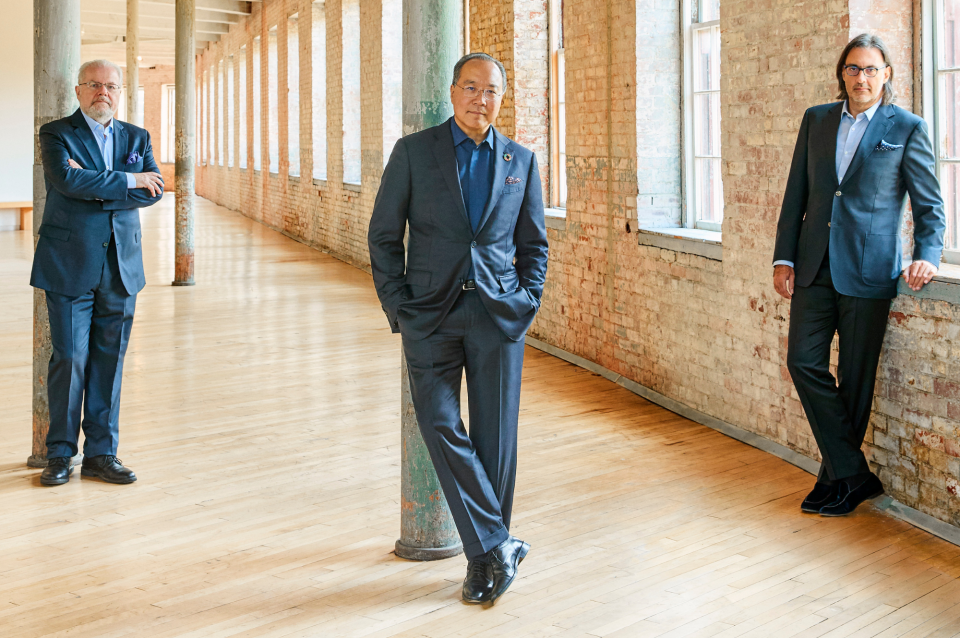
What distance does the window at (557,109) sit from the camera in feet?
26.3

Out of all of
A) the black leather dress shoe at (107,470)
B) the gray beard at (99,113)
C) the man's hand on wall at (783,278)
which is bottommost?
the black leather dress shoe at (107,470)

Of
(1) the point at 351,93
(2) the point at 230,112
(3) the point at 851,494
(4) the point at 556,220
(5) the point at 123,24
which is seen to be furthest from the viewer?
(2) the point at 230,112

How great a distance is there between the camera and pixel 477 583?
3244mm

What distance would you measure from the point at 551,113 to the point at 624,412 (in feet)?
10.6

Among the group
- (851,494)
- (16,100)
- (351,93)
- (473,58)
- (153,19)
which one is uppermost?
(153,19)

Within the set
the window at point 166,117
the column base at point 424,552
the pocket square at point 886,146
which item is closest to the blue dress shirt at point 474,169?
the column base at point 424,552

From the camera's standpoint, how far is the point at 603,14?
6.56 metres

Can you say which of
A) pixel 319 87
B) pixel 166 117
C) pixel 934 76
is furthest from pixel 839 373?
pixel 166 117

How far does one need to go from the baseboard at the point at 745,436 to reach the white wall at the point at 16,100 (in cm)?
1310

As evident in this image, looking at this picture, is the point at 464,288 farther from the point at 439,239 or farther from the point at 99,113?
the point at 99,113

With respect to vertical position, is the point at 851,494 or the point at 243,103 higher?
the point at 243,103

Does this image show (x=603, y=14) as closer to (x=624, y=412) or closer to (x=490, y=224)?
(x=624, y=412)

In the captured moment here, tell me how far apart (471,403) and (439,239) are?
551 mm

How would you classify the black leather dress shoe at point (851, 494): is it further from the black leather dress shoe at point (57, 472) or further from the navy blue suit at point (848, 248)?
the black leather dress shoe at point (57, 472)
